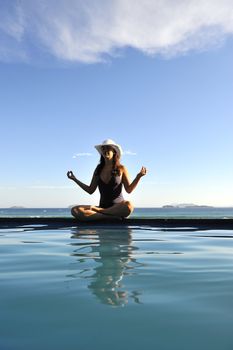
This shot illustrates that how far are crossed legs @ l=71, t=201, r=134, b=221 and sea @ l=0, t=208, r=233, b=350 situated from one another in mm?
3476

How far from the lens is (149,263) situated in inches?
119

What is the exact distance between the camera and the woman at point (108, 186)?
23.3 ft

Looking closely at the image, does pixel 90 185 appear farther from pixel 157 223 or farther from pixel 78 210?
pixel 157 223

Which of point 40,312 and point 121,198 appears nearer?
point 40,312

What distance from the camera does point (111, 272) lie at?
2.65 metres

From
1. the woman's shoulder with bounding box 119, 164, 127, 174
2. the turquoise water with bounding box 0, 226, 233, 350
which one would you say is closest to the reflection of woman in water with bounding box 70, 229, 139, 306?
the turquoise water with bounding box 0, 226, 233, 350

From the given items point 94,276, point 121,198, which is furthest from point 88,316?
point 121,198

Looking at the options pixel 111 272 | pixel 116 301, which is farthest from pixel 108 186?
pixel 116 301

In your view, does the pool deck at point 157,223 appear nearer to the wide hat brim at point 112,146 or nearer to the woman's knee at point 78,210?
the woman's knee at point 78,210

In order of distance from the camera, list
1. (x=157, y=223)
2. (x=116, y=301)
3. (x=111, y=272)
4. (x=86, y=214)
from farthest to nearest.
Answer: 1. (x=157, y=223)
2. (x=86, y=214)
3. (x=111, y=272)
4. (x=116, y=301)

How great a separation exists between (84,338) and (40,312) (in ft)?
1.26

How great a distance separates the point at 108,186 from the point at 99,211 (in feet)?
1.67

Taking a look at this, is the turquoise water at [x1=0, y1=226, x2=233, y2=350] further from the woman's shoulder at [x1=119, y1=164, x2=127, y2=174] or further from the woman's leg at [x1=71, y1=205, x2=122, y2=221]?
the woman's shoulder at [x1=119, y1=164, x2=127, y2=174]

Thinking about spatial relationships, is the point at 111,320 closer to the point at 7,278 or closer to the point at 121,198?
the point at 7,278
